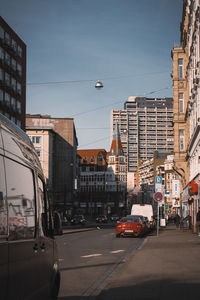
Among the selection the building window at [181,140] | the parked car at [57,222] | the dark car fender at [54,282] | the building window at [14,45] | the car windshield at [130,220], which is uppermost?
the building window at [14,45]

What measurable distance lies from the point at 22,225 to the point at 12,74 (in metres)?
57.7

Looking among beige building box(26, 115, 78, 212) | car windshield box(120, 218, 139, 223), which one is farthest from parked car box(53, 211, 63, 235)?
beige building box(26, 115, 78, 212)

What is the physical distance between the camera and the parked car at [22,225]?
435 cm

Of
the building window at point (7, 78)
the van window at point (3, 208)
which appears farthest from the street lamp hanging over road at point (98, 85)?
the van window at point (3, 208)

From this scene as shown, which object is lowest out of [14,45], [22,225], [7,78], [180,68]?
[22,225]

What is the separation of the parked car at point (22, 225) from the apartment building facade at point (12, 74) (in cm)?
5127

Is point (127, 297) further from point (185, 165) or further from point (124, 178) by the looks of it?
point (124, 178)

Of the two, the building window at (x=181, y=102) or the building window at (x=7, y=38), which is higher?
the building window at (x=7, y=38)

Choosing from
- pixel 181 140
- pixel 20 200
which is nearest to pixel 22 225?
pixel 20 200

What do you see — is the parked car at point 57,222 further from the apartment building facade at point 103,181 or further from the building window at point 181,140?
the apartment building facade at point 103,181

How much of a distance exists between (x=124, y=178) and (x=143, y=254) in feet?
470

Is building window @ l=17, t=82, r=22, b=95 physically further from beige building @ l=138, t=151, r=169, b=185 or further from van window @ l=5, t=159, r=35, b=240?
beige building @ l=138, t=151, r=169, b=185

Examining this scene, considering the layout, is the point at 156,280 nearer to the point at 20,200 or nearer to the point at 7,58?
the point at 20,200

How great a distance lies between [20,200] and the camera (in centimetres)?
498
